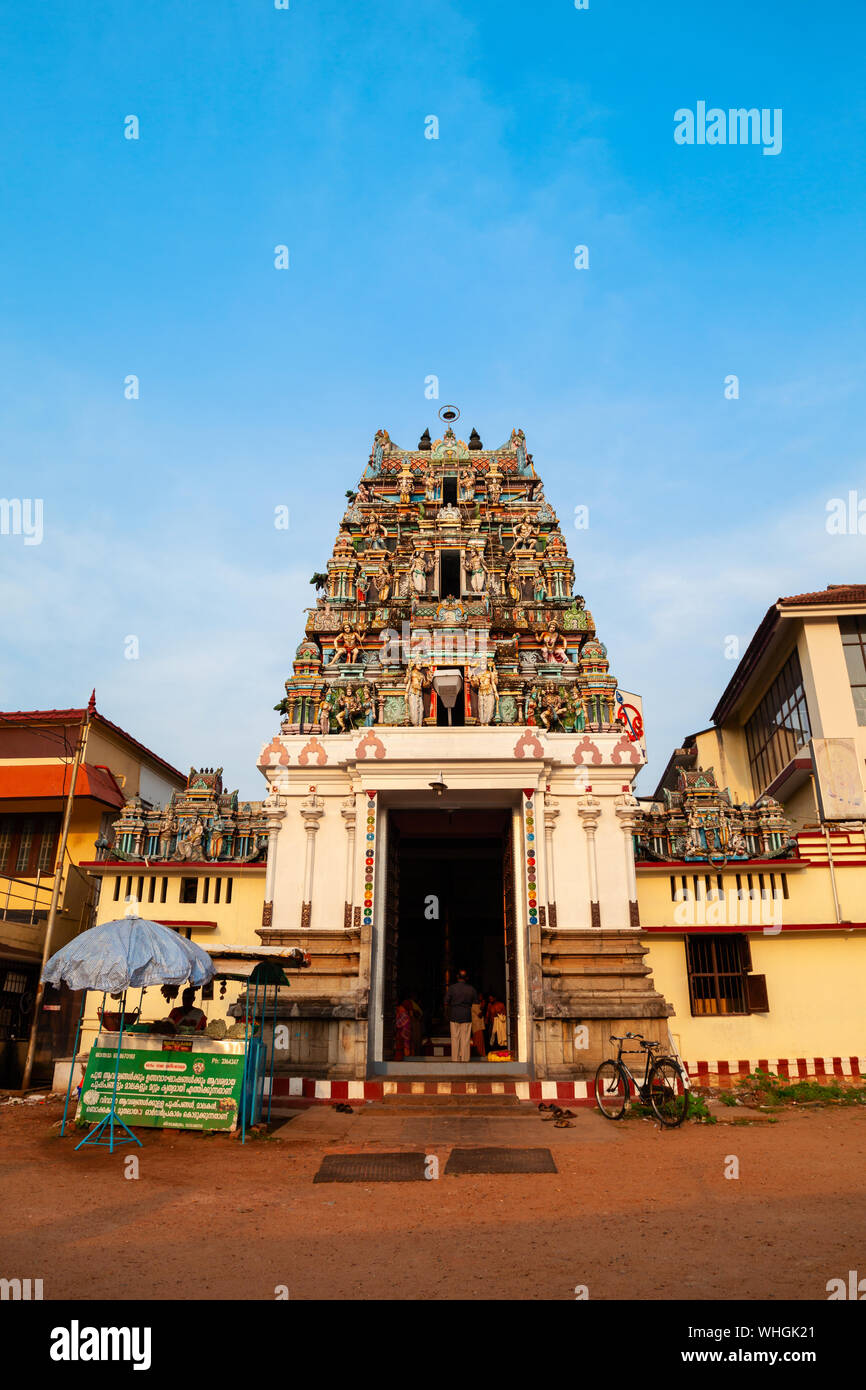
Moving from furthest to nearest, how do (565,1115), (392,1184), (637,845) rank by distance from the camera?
(637,845), (565,1115), (392,1184)

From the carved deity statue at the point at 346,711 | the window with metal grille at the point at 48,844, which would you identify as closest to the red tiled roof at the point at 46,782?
the window with metal grille at the point at 48,844

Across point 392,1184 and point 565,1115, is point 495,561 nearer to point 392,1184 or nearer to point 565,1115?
point 565,1115

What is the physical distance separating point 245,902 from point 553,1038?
7.54 metres

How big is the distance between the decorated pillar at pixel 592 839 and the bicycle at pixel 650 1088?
9.69 feet

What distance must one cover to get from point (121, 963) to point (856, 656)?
21.1 m

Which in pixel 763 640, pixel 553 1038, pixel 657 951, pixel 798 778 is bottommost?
pixel 553 1038

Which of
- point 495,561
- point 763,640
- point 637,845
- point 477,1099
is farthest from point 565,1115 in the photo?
point 763,640

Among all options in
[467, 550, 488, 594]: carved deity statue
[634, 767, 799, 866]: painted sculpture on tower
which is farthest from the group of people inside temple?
[467, 550, 488, 594]: carved deity statue

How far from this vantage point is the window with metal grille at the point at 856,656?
23.7 meters

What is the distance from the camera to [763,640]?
2633cm

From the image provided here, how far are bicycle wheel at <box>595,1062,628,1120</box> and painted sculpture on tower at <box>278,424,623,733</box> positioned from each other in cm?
687

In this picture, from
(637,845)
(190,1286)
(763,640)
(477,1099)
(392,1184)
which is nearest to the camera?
(190,1286)

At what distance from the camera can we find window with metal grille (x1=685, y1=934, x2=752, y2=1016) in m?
17.5

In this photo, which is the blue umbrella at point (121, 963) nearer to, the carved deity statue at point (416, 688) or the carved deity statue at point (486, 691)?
the carved deity statue at point (416, 688)
